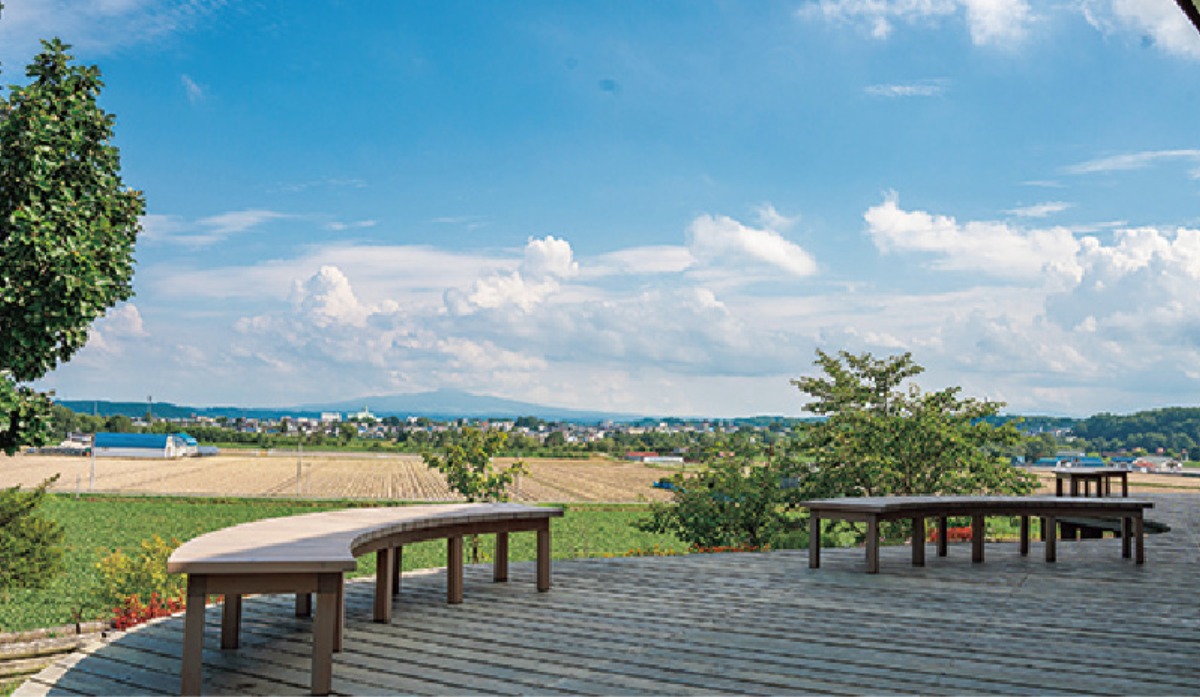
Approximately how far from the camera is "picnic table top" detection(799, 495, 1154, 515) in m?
6.83

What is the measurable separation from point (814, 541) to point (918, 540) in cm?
91

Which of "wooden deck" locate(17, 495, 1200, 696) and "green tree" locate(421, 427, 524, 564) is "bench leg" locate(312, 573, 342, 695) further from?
"green tree" locate(421, 427, 524, 564)

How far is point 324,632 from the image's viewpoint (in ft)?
12.0

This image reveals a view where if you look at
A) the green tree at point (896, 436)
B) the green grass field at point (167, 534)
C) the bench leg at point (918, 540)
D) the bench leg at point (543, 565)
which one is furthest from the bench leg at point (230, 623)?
the green grass field at point (167, 534)

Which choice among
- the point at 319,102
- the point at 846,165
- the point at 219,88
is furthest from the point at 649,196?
the point at 219,88

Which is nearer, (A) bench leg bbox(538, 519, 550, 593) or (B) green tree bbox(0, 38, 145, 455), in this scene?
(A) bench leg bbox(538, 519, 550, 593)

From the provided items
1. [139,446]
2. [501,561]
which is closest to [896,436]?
[501,561]

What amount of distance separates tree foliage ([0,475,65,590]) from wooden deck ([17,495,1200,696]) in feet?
26.0

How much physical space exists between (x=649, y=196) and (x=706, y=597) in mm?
39056

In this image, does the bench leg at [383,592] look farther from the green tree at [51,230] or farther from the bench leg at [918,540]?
the green tree at [51,230]

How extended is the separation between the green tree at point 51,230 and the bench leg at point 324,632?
5.74m

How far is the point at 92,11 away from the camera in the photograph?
28250 millimetres

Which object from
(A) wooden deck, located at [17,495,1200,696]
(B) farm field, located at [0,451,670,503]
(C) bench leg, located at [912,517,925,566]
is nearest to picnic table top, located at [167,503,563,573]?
(A) wooden deck, located at [17,495,1200,696]

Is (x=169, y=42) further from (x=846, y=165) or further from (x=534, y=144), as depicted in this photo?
(x=846, y=165)
